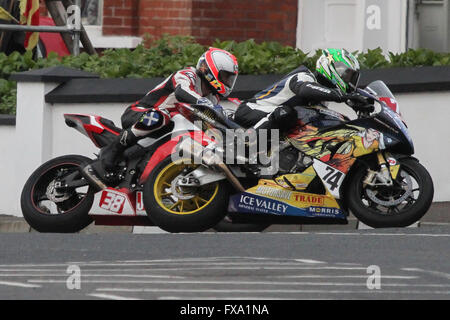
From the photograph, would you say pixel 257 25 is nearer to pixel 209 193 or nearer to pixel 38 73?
pixel 38 73

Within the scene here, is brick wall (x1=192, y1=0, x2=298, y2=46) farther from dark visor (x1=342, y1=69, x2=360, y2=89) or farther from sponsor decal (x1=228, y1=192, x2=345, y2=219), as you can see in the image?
sponsor decal (x1=228, y1=192, x2=345, y2=219)

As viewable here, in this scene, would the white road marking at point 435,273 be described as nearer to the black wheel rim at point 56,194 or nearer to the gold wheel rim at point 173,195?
the gold wheel rim at point 173,195

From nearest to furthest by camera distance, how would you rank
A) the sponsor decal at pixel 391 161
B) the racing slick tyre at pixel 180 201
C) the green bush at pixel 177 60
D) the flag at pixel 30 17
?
the sponsor decal at pixel 391 161 < the racing slick tyre at pixel 180 201 < the green bush at pixel 177 60 < the flag at pixel 30 17

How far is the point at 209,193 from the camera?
11.7 meters

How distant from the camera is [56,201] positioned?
480 inches

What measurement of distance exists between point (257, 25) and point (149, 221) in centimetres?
789

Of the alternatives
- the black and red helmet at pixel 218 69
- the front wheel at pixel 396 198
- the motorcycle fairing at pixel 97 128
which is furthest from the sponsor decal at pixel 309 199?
the motorcycle fairing at pixel 97 128

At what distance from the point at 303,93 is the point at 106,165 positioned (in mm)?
1713

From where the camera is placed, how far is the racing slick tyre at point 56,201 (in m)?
12.1

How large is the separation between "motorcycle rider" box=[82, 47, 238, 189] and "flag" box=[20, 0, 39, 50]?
5.47 m

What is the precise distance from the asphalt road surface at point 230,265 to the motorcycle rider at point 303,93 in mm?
947

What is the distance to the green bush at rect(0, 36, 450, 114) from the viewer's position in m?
14.4

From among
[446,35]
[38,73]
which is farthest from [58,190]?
[446,35]

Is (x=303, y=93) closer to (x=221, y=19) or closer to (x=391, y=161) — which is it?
(x=391, y=161)
